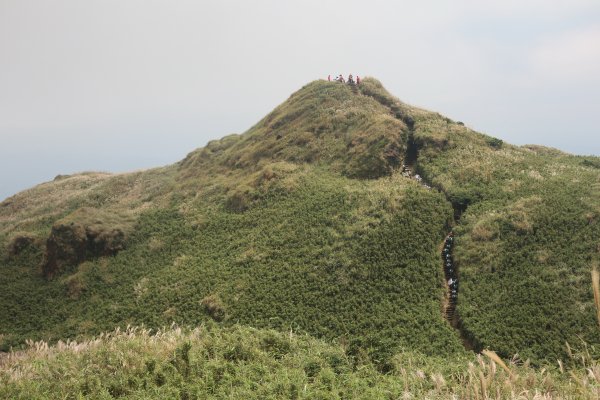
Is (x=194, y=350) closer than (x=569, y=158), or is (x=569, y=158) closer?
(x=194, y=350)

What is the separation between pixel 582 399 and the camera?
695 cm

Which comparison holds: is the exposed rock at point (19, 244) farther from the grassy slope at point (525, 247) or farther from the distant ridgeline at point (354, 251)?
the grassy slope at point (525, 247)

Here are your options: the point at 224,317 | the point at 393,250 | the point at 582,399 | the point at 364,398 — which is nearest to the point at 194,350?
the point at 364,398

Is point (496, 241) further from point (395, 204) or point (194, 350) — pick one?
point (194, 350)

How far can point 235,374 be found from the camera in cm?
1180

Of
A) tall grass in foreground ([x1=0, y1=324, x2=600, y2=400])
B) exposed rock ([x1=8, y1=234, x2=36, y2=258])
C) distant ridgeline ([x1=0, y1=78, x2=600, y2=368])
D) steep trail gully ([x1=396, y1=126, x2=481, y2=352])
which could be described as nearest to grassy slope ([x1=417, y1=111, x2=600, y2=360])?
distant ridgeline ([x1=0, y1=78, x2=600, y2=368])

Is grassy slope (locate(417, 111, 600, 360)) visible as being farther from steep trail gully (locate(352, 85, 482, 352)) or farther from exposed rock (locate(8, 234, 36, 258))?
exposed rock (locate(8, 234, 36, 258))

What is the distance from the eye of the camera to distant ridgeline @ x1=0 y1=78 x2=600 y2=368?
18828mm

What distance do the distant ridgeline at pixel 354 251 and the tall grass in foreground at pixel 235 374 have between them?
2.56 metres

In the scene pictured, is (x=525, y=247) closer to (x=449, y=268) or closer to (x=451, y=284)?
(x=449, y=268)

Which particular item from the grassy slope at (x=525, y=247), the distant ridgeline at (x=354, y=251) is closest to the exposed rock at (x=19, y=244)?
the distant ridgeline at (x=354, y=251)

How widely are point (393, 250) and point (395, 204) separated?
4.36m

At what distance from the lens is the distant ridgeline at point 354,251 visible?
18.8m

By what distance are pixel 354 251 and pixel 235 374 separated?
44.4 ft
